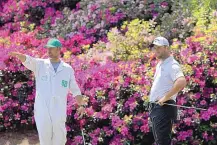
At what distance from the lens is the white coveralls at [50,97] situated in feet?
18.4

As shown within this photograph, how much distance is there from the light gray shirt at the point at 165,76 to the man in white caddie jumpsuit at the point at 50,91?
1.04m

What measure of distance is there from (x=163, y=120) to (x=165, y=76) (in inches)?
19.0

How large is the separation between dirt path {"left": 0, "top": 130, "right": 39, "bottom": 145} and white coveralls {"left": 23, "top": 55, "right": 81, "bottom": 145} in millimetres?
1611

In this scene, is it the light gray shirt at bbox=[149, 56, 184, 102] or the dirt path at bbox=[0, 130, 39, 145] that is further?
the dirt path at bbox=[0, 130, 39, 145]

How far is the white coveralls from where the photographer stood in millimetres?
5594

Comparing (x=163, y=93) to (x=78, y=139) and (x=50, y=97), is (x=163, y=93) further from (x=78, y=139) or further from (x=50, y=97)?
(x=78, y=139)

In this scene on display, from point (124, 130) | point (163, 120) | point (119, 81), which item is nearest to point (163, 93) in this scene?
point (163, 120)

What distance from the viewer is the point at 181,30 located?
866 centimetres

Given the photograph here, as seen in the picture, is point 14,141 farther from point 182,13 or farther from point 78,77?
point 182,13

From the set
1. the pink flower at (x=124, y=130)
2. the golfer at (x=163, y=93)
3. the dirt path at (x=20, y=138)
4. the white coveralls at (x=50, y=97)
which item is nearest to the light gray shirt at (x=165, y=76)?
the golfer at (x=163, y=93)

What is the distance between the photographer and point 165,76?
5.30 metres

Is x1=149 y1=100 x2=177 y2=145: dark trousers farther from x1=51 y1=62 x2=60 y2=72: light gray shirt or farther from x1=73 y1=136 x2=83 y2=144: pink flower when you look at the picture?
x1=73 y1=136 x2=83 y2=144: pink flower

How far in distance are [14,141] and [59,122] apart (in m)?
1.92

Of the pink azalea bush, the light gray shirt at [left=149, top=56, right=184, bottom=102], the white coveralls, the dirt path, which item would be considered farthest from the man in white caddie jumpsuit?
the dirt path
